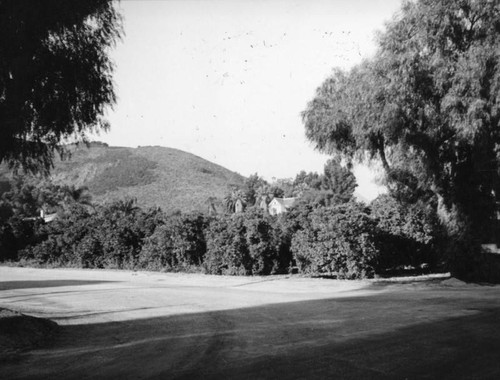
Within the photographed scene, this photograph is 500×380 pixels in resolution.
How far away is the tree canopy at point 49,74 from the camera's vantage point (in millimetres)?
7809

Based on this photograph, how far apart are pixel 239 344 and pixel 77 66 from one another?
618cm

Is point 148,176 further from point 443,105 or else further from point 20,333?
point 20,333

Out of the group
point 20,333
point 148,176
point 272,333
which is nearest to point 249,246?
point 272,333

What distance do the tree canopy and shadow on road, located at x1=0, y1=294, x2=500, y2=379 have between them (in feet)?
12.6

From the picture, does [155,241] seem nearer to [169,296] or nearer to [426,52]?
[169,296]

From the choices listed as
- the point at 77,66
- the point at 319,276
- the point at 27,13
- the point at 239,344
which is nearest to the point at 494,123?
the point at 319,276

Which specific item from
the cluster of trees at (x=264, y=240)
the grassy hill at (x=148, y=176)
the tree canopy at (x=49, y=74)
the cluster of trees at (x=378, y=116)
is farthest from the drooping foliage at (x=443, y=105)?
the grassy hill at (x=148, y=176)

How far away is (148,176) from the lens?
499 feet

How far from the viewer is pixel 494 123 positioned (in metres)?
A: 13.4

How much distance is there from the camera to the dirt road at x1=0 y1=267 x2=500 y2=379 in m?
5.65

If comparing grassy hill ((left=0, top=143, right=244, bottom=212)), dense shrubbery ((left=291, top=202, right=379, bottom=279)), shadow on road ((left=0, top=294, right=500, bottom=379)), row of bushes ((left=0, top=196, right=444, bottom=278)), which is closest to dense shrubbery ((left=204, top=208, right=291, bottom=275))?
row of bushes ((left=0, top=196, right=444, bottom=278))

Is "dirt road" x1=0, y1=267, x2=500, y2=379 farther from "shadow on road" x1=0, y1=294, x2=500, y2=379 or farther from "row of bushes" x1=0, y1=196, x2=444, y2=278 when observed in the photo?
"row of bushes" x1=0, y1=196, x2=444, y2=278

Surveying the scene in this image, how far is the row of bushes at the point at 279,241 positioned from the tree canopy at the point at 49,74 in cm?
960

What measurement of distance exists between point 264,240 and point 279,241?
0.63m
